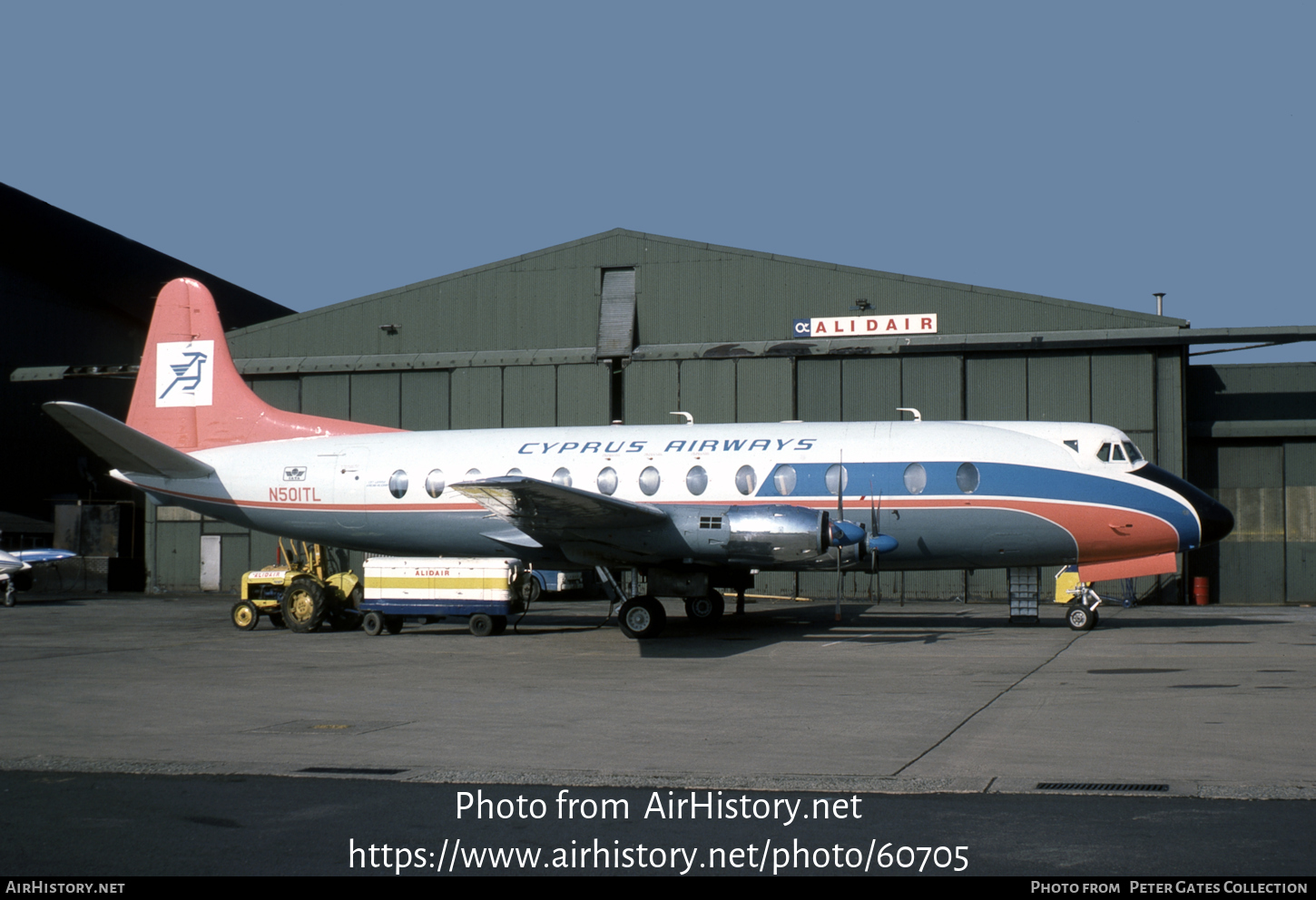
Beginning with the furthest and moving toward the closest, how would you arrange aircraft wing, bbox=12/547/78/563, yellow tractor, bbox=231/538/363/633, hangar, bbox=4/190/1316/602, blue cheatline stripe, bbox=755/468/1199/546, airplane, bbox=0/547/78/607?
aircraft wing, bbox=12/547/78/563
hangar, bbox=4/190/1316/602
airplane, bbox=0/547/78/607
yellow tractor, bbox=231/538/363/633
blue cheatline stripe, bbox=755/468/1199/546

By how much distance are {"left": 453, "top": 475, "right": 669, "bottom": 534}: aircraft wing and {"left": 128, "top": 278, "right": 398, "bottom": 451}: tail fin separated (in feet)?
22.1

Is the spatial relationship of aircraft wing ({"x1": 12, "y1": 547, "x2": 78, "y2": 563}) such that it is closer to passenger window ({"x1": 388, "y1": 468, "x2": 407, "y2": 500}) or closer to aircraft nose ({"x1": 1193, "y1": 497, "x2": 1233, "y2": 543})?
passenger window ({"x1": 388, "y1": 468, "x2": 407, "y2": 500})

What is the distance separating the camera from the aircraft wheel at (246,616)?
2581cm

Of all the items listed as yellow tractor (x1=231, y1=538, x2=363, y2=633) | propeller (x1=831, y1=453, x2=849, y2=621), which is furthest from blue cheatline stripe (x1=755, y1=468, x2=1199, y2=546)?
yellow tractor (x1=231, y1=538, x2=363, y2=633)

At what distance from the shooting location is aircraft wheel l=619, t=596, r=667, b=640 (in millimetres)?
22344

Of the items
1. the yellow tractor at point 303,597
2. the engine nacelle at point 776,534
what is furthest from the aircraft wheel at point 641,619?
the yellow tractor at point 303,597

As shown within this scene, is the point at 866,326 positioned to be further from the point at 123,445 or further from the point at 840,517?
the point at 123,445

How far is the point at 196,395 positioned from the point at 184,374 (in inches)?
24.3

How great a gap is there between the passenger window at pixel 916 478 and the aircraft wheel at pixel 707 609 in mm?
5257

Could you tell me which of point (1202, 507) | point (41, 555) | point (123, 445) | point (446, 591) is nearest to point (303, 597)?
point (446, 591)

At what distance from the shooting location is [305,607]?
25094mm

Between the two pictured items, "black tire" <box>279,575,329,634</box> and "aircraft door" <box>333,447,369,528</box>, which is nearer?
"black tire" <box>279,575,329,634</box>

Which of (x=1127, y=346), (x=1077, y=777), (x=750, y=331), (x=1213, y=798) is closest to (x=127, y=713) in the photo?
(x=1077, y=777)

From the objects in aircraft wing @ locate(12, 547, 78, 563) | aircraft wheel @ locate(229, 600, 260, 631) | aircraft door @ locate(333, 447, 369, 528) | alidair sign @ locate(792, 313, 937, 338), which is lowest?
aircraft wheel @ locate(229, 600, 260, 631)
